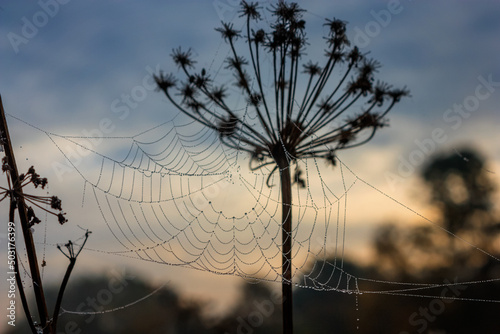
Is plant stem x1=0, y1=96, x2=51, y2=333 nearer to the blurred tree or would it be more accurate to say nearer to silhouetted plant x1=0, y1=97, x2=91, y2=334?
silhouetted plant x1=0, y1=97, x2=91, y2=334

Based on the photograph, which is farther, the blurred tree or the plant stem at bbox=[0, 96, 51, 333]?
the blurred tree

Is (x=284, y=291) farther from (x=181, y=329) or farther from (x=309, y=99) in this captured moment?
(x=181, y=329)

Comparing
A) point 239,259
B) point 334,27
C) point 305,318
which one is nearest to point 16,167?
point 239,259

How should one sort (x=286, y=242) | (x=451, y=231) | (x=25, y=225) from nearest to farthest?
(x=25, y=225) < (x=286, y=242) < (x=451, y=231)

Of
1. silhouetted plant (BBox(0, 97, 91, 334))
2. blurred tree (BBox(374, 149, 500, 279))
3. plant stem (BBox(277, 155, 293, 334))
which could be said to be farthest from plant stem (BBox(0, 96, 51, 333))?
blurred tree (BBox(374, 149, 500, 279))

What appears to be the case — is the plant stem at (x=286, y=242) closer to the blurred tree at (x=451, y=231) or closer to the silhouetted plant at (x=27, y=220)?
the silhouetted plant at (x=27, y=220)

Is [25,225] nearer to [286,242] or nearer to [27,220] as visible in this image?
[27,220]

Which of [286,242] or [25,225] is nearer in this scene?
[25,225]

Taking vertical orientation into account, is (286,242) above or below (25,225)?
below

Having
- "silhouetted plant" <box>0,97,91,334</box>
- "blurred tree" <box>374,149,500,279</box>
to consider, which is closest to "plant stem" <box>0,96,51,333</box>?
"silhouetted plant" <box>0,97,91,334</box>

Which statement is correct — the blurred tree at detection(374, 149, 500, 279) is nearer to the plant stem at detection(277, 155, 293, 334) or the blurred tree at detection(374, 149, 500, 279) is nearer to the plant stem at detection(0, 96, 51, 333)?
the plant stem at detection(277, 155, 293, 334)

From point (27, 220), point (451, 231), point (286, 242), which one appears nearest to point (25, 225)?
point (27, 220)
